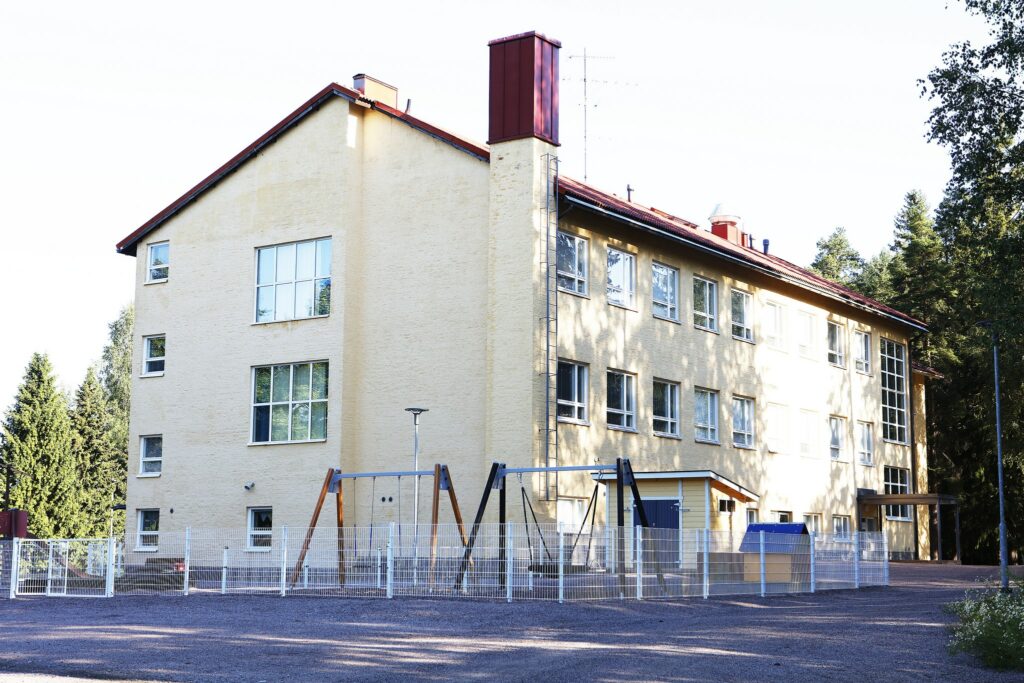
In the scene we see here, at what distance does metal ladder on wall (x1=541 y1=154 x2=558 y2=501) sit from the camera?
3139 centimetres

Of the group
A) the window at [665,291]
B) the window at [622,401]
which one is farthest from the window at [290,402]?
the window at [665,291]

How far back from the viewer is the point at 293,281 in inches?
1425

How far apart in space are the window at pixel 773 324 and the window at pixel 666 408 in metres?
5.89

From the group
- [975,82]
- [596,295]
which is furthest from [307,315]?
[975,82]

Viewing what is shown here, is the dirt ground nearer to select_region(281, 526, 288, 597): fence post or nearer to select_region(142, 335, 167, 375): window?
select_region(281, 526, 288, 597): fence post

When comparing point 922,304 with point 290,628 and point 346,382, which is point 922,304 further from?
point 290,628

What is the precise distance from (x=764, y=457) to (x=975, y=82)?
1453 centimetres

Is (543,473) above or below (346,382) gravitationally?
below

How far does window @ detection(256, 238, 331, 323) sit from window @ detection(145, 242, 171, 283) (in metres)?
4.03

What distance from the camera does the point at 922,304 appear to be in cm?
6003

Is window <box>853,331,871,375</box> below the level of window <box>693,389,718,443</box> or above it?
above

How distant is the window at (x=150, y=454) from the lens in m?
38.5

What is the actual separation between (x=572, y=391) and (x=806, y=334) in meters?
14.3

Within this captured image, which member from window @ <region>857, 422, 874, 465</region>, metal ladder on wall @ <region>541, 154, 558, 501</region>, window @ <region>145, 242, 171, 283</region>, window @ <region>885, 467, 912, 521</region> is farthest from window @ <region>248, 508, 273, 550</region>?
window @ <region>885, 467, 912, 521</region>
